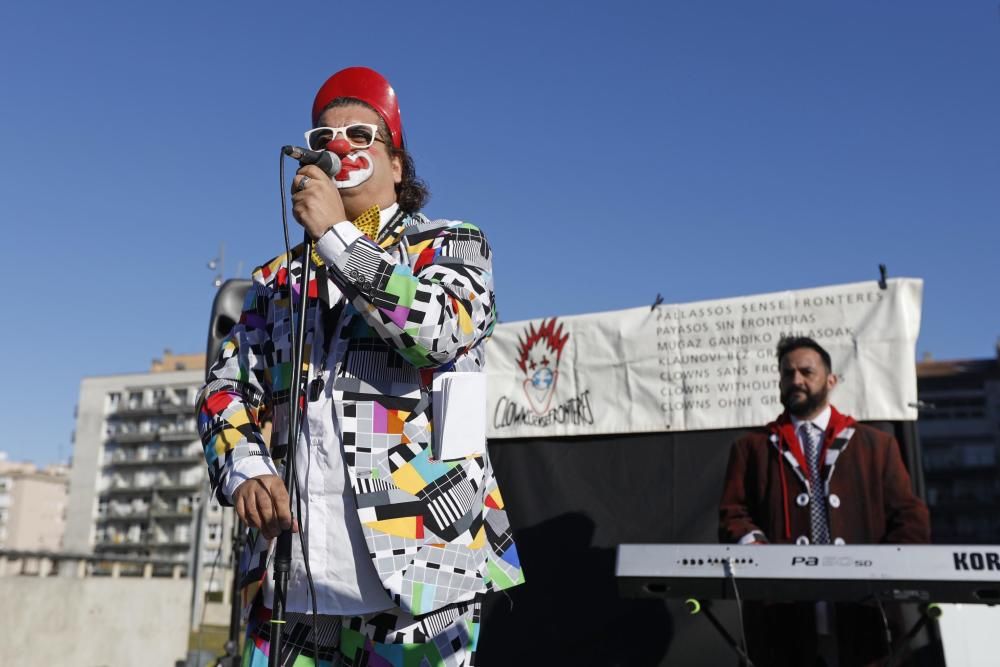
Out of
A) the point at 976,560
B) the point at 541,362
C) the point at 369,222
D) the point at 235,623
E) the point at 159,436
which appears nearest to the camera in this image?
the point at 369,222

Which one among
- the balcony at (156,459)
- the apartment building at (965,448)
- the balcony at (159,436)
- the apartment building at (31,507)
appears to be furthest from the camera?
the apartment building at (31,507)

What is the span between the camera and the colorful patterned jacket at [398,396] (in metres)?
1.53

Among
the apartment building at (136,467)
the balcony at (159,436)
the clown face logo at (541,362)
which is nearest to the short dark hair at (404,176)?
the clown face logo at (541,362)

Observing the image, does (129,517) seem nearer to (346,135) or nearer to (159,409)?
(159,409)

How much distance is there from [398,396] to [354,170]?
532mm

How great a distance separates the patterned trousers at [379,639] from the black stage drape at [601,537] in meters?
3.59

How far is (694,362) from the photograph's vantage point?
541cm

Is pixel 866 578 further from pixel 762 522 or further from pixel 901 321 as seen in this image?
pixel 901 321

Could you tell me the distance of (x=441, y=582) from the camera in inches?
61.3

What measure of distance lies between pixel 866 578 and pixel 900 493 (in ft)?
3.95

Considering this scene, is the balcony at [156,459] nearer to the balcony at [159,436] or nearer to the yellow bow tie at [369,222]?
the balcony at [159,436]

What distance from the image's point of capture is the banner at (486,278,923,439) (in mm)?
4844

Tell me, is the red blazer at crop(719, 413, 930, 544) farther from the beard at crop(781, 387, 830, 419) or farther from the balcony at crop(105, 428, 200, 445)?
the balcony at crop(105, 428, 200, 445)

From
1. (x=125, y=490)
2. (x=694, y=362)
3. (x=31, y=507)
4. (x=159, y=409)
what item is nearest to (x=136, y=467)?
(x=125, y=490)
